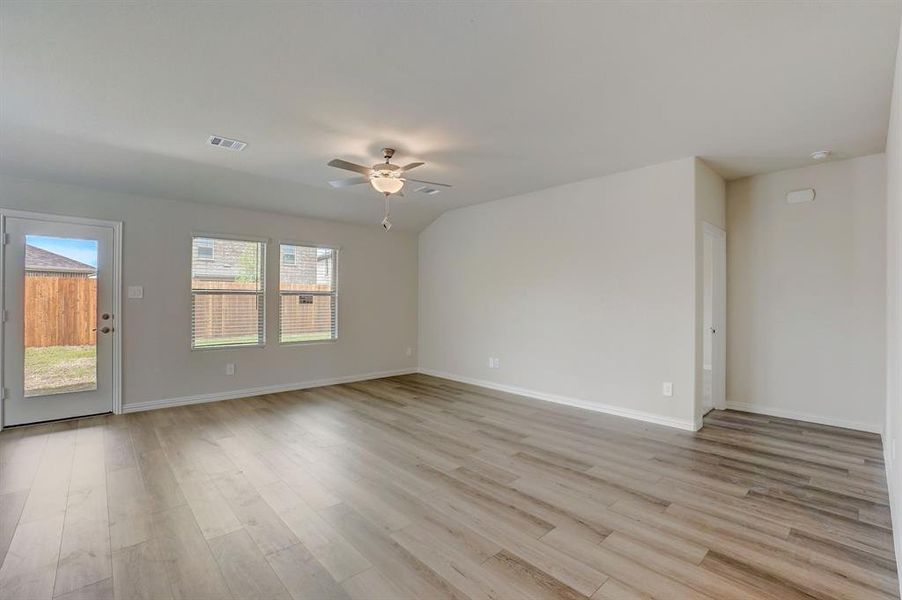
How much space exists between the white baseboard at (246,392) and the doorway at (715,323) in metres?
4.47

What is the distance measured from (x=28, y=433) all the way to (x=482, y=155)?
509 centimetres

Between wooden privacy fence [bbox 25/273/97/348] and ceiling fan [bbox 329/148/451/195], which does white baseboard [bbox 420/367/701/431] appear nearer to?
ceiling fan [bbox 329/148/451/195]

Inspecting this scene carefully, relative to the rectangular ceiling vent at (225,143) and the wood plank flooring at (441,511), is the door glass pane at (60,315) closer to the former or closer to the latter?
the wood plank flooring at (441,511)

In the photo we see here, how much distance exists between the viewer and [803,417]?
434 centimetres

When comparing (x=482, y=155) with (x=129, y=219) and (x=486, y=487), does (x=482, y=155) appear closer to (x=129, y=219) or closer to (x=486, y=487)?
(x=486, y=487)

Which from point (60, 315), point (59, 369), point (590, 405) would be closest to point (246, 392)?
point (59, 369)

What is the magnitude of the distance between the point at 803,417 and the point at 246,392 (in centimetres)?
651

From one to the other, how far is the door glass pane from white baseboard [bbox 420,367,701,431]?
457 cm

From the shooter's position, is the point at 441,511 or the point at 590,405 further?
the point at 590,405

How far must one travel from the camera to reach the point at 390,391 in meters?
5.74

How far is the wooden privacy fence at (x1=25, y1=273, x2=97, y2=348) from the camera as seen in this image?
4168mm

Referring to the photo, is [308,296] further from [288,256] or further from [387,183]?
[387,183]

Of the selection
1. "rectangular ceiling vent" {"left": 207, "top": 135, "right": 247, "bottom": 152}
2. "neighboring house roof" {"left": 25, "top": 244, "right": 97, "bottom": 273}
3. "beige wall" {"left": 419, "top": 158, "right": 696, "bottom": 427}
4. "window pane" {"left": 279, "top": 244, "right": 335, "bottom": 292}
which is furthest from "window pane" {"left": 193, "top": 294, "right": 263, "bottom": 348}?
"beige wall" {"left": 419, "top": 158, "right": 696, "bottom": 427}

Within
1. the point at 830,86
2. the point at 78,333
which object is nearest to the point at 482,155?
the point at 830,86
